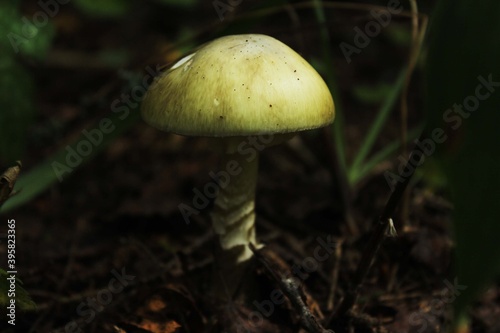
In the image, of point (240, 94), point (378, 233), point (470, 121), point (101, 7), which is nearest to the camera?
point (470, 121)

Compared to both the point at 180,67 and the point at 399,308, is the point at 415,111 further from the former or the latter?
the point at 180,67

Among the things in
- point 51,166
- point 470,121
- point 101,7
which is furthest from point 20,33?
point 470,121

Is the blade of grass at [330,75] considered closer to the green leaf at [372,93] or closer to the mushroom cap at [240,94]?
the mushroom cap at [240,94]

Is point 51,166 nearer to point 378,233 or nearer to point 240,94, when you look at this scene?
point 240,94

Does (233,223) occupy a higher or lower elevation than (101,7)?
lower

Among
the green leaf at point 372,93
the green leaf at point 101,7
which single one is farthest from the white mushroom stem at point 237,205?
the green leaf at point 101,7
